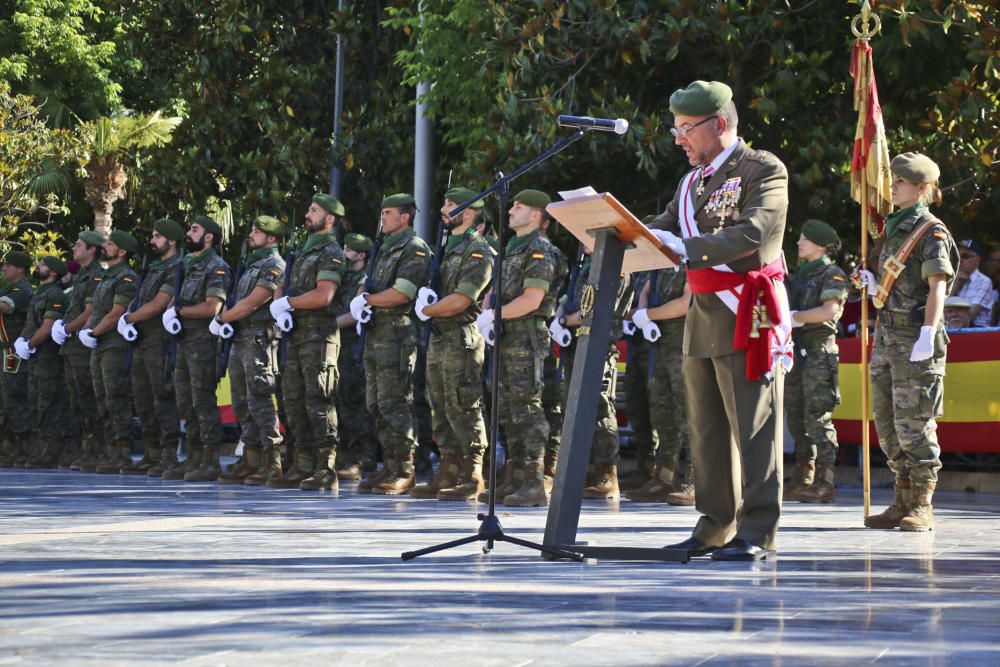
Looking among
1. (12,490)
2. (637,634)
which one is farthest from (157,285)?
(637,634)

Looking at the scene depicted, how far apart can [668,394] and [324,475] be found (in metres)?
2.83

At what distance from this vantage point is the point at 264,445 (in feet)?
42.2

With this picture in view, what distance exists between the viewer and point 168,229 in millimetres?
14141

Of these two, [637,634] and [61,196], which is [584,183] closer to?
[637,634]

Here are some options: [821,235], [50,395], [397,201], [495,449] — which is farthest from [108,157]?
[495,449]

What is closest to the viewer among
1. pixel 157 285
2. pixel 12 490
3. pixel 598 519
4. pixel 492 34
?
pixel 598 519

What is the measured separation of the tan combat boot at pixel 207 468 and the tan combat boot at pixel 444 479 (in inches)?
109

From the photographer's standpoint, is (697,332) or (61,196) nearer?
(697,332)

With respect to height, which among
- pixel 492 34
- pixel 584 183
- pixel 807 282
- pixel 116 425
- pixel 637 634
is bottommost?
pixel 637 634

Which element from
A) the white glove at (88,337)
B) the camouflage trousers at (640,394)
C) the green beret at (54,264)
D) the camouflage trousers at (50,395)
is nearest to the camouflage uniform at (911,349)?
the camouflage trousers at (640,394)

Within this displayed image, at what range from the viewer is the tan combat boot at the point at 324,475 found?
12.1 meters

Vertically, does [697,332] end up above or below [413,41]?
below

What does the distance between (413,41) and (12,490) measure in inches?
314

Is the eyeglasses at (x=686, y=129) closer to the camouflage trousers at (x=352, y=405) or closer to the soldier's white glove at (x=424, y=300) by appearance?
the soldier's white glove at (x=424, y=300)
